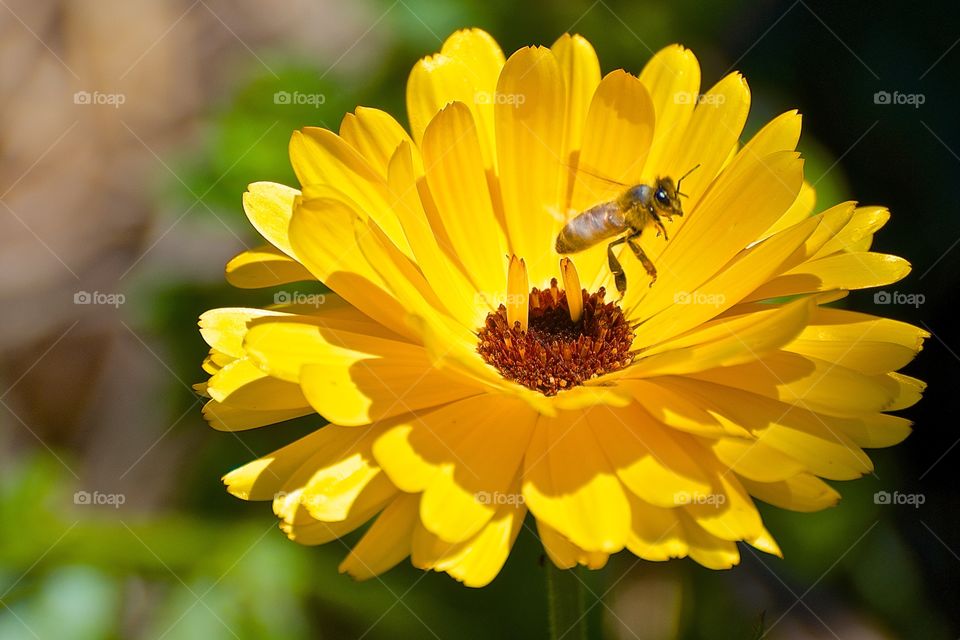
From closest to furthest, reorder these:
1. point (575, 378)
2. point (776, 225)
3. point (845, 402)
→ point (845, 402), point (776, 225), point (575, 378)

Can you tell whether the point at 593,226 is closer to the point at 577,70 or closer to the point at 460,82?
the point at 577,70

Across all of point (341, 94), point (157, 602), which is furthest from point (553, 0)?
point (157, 602)

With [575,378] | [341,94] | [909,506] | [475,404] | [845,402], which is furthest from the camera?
Answer: [341,94]

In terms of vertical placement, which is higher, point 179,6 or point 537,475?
point 179,6

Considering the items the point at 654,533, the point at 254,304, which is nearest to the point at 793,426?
the point at 654,533

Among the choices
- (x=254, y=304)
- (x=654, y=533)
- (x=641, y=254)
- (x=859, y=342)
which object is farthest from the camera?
(x=254, y=304)

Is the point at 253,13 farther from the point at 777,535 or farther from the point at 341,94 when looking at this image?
the point at 777,535
